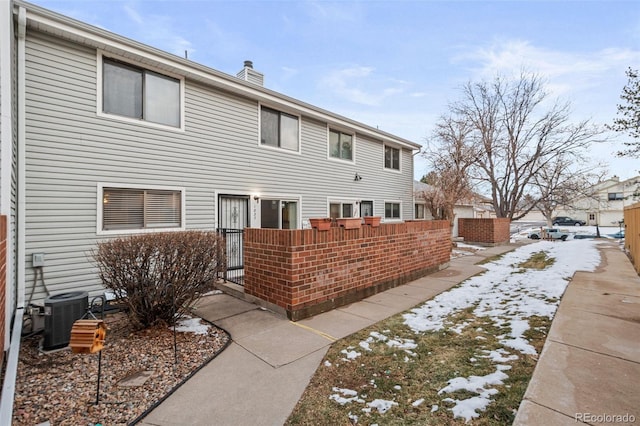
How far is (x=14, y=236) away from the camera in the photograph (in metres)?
4.69

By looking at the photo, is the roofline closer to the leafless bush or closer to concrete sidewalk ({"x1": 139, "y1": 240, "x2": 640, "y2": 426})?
the leafless bush

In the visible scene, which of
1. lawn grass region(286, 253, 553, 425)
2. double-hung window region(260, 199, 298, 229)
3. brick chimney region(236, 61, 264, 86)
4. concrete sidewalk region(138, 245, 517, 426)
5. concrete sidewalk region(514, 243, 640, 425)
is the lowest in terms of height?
concrete sidewalk region(138, 245, 517, 426)

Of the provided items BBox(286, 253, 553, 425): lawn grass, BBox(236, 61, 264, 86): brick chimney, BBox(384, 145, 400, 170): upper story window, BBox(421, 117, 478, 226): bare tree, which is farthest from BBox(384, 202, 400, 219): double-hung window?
BBox(286, 253, 553, 425): lawn grass

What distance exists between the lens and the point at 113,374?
3.05 metres

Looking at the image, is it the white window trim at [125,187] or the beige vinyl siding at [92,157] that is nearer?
the beige vinyl siding at [92,157]

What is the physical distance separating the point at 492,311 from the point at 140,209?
7132 millimetres

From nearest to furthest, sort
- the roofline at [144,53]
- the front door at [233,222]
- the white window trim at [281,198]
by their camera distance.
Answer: the roofline at [144,53]
the front door at [233,222]
the white window trim at [281,198]

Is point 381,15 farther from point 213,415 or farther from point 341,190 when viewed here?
point 213,415

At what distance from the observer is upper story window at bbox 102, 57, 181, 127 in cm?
595

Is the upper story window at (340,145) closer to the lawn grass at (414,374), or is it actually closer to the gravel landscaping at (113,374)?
the lawn grass at (414,374)

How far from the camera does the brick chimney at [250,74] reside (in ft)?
30.6

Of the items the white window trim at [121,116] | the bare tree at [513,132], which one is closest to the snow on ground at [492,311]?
the white window trim at [121,116]

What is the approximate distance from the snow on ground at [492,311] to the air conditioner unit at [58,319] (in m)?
3.60

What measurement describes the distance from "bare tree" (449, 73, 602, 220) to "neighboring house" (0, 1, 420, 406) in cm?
1434
